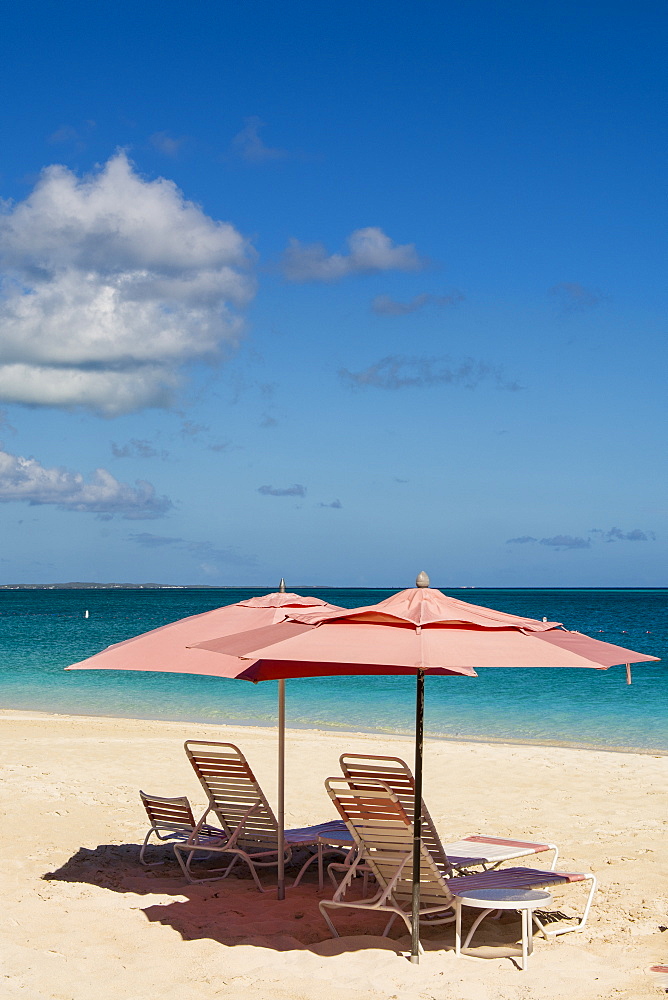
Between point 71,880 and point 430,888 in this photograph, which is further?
point 71,880

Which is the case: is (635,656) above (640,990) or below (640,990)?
above

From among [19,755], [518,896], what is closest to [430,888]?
[518,896]

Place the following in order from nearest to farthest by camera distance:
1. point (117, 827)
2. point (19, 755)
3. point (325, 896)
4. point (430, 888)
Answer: point (430, 888)
point (325, 896)
point (117, 827)
point (19, 755)

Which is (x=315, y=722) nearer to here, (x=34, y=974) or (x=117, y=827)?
(x=117, y=827)

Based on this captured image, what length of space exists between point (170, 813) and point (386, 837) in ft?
7.10

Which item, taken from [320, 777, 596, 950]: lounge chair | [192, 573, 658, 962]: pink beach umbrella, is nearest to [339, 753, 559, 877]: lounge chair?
[320, 777, 596, 950]: lounge chair

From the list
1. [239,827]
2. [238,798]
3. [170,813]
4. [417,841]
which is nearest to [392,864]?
[417,841]

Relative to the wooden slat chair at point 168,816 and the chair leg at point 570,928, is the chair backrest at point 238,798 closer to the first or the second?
the wooden slat chair at point 168,816

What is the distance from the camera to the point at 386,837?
5.13m

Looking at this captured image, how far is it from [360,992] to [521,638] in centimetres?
173

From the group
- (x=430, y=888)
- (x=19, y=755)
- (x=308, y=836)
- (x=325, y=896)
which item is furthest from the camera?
(x=19, y=755)

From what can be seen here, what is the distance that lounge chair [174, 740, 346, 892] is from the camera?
20.5 ft

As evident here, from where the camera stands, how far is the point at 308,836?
634cm

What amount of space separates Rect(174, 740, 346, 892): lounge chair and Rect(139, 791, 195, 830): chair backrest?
164 millimetres
